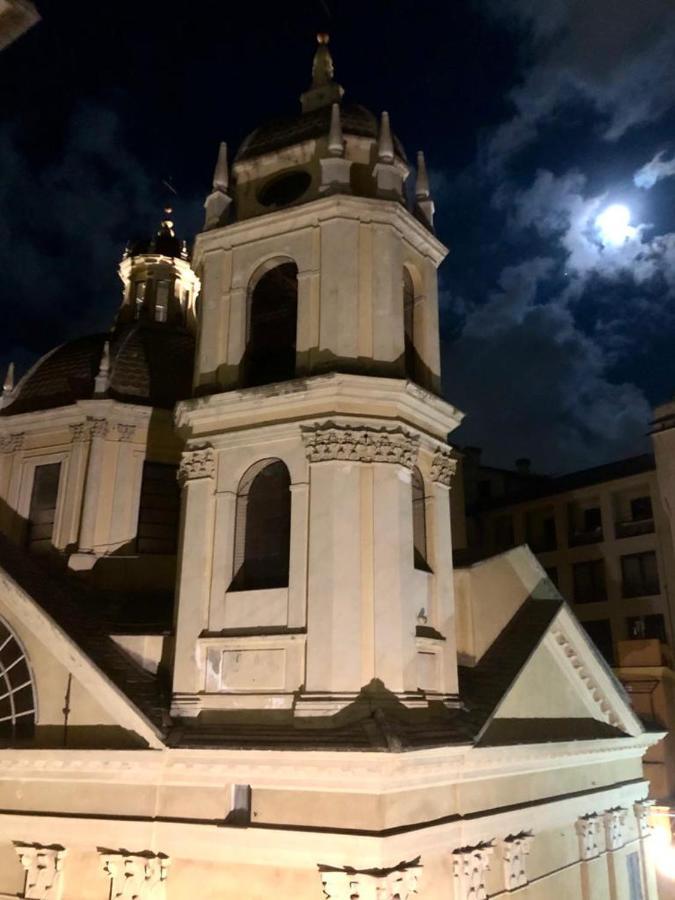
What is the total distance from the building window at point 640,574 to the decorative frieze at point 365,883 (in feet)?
82.8

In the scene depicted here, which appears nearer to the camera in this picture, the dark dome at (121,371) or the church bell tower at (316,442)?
the church bell tower at (316,442)

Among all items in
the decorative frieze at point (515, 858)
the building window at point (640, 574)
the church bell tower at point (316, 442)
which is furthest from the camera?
the building window at point (640, 574)

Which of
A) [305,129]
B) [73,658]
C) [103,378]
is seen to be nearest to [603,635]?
[103,378]

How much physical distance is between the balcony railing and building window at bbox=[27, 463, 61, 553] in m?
23.7

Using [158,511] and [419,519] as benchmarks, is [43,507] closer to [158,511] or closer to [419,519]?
[158,511]

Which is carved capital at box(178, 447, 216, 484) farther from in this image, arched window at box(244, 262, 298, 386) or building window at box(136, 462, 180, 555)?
building window at box(136, 462, 180, 555)

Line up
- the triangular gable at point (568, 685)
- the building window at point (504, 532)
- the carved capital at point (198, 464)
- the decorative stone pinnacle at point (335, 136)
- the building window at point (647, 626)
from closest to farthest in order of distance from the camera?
the carved capital at point (198, 464) → the decorative stone pinnacle at point (335, 136) → the triangular gable at point (568, 685) → the building window at point (647, 626) → the building window at point (504, 532)

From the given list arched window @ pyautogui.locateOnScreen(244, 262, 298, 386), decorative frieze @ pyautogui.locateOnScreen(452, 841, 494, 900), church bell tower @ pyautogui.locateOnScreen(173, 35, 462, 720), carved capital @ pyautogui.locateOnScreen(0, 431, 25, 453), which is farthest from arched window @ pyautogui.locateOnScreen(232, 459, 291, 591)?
carved capital @ pyautogui.locateOnScreen(0, 431, 25, 453)

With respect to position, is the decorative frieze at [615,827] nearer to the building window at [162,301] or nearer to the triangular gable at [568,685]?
the triangular gable at [568,685]

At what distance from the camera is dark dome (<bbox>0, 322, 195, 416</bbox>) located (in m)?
23.3

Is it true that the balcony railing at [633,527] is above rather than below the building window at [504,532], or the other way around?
below

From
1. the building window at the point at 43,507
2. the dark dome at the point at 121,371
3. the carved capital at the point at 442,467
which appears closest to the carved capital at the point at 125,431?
the dark dome at the point at 121,371

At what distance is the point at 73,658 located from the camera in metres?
14.2

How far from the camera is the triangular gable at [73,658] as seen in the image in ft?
44.1
